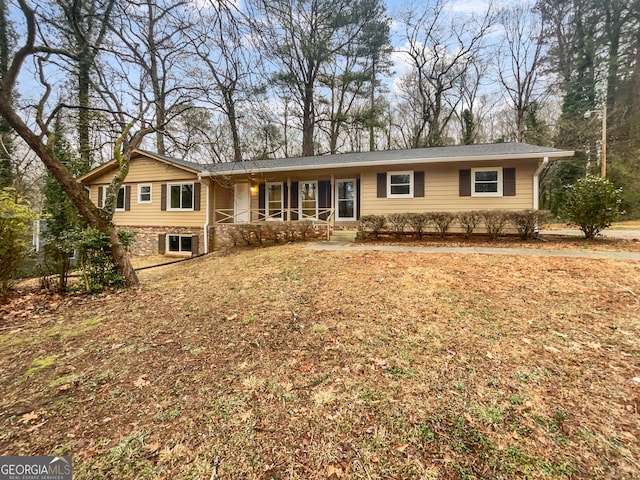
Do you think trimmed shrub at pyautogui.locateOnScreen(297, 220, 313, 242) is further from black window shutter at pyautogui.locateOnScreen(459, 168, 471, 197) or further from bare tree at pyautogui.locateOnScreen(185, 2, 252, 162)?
bare tree at pyautogui.locateOnScreen(185, 2, 252, 162)

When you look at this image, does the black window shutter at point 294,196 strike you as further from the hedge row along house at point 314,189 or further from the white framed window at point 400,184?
the white framed window at point 400,184

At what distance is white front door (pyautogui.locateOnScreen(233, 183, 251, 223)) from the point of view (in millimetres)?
13109

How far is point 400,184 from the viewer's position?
10461 mm

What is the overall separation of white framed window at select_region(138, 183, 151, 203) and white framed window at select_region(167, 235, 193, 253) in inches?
86.1

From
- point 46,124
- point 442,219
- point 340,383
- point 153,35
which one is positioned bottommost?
point 340,383

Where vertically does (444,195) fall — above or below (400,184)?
below

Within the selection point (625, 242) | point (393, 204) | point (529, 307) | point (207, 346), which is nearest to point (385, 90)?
point (393, 204)

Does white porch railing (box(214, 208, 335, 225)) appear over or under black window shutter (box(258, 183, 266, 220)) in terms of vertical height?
under

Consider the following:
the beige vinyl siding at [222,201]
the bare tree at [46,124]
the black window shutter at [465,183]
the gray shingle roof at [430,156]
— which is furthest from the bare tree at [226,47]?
the beige vinyl siding at [222,201]

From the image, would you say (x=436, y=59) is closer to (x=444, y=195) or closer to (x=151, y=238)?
(x=444, y=195)

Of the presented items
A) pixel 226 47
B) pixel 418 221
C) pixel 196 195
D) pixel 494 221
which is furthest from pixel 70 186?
pixel 494 221

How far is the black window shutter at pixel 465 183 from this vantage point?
31.9 feet

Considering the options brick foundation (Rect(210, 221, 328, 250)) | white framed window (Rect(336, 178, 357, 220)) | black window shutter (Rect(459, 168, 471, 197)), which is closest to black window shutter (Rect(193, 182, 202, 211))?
brick foundation (Rect(210, 221, 328, 250))

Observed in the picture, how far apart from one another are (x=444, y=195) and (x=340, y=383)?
9.13 meters
